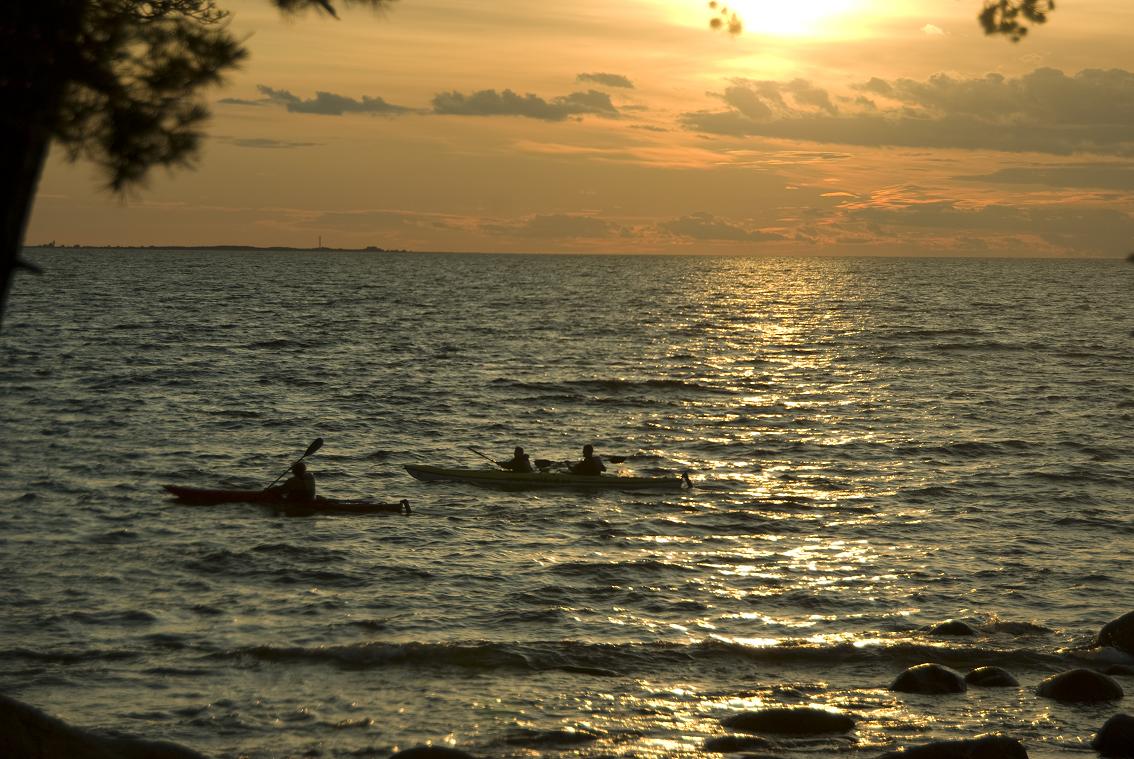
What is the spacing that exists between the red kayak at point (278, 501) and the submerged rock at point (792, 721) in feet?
45.4

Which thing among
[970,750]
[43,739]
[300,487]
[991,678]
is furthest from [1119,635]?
[300,487]

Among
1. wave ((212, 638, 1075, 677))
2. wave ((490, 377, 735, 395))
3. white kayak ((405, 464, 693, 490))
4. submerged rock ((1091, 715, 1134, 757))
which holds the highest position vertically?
wave ((490, 377, 735, 395))

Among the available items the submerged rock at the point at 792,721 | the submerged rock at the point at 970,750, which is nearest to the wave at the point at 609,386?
the submerged rock at the point at 792,721

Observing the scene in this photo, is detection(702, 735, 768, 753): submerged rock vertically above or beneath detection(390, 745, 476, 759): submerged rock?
beneath

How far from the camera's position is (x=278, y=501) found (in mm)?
26594

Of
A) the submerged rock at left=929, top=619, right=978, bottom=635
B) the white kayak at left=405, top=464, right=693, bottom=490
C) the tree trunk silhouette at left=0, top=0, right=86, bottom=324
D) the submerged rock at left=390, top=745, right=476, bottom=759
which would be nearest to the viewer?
the tree trunk silhouette at left=0, top=0, right=86, bottom=324

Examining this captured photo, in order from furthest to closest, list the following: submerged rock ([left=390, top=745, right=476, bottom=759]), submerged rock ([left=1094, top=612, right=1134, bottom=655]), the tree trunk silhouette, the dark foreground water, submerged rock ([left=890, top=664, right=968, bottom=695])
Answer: submerged rock ([left=1094, top=612, right=1134, bottom=655]), submerged rock ([left=890, top=664, right=968, bottom=695]), the dark foreground water, submerged rock ([left=390, top=745, right=476, bottom=759]), the tree trunk silhouette

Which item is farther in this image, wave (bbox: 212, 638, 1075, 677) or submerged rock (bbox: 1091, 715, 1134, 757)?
wave (bbox: 212, 638, 1075, 677)

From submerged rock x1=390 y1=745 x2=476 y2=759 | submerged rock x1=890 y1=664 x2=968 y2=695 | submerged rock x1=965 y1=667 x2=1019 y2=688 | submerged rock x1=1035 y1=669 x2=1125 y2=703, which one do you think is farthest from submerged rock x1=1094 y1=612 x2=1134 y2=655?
submerged rock x1=390 y1=745 x2=476 y2=759

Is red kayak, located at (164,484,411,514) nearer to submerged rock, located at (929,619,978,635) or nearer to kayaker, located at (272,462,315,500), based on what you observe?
kayaker, located at (272,462,315,500)

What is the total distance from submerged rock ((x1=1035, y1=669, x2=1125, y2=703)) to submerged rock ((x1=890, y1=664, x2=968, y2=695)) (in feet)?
3.38

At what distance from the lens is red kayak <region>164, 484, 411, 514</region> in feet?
86.5

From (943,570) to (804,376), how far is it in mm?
39638

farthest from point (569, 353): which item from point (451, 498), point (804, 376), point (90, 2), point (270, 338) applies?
point (90, 2)
